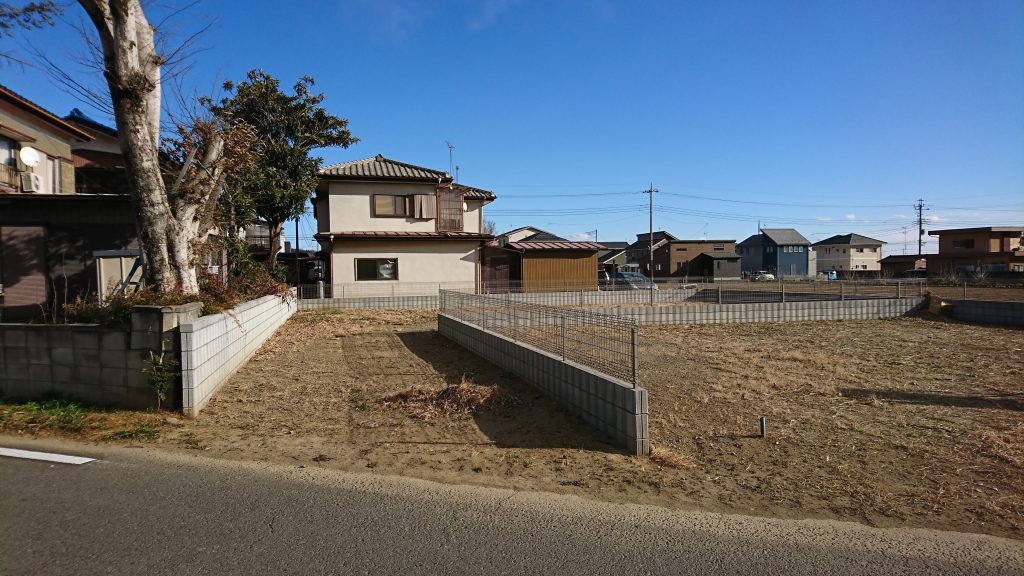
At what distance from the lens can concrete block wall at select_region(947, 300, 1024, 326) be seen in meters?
14.4

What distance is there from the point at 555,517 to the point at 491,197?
73.2 feet

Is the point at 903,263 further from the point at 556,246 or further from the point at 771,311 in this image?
the point at 771,311

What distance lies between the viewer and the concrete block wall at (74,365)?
6.03 metres

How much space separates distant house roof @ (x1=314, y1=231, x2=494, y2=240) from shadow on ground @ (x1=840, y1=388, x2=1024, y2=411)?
16.7 meters

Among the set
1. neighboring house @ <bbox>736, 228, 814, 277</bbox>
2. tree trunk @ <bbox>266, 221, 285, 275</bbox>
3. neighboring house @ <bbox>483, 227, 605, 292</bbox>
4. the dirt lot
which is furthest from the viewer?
neighboring house @ <bbox>736, 228, 814, 277</bbox>

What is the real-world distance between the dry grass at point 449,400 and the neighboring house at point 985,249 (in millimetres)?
50142

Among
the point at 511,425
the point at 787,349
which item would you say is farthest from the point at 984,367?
the point at 511,425

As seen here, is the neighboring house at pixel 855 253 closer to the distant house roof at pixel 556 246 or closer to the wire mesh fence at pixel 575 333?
the distant house roof at pixel 556 246

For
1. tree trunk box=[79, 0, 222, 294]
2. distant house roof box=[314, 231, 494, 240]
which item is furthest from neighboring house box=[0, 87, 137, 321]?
distant house roof box=[314, 231, 494, 240]

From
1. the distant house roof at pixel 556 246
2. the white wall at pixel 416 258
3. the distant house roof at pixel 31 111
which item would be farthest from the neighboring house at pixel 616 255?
the distant house roof at pixel 31 111

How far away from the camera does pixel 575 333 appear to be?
6.31m

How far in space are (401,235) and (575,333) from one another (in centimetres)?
1632

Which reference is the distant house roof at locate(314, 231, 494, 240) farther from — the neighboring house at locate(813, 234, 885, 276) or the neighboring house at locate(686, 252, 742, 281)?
the neighboring house at locate(813, 234, 885, 276)

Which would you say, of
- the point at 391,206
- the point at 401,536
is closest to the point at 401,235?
the point at 391,206
